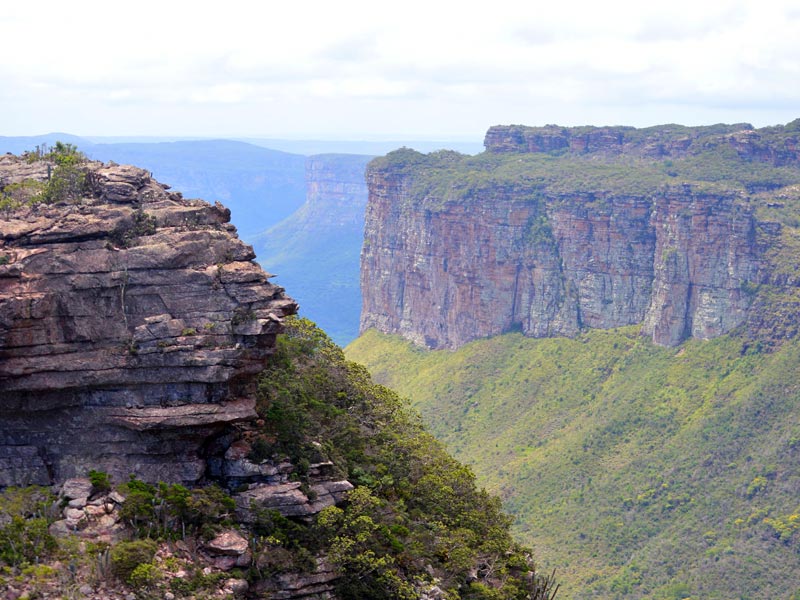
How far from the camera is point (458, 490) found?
5275 centimetres

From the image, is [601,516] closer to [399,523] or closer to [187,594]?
[399,523]

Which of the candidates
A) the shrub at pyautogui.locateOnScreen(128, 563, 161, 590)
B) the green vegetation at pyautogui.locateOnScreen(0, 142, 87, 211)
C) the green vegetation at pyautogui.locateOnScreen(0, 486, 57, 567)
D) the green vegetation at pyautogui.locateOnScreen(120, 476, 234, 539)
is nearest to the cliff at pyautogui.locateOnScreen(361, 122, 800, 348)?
the green vegetation at pyautogui.locateOnScreen(0, 142, 87, 211)

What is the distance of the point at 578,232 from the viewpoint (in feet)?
453

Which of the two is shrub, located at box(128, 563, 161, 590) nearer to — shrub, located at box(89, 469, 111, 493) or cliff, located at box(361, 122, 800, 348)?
shrub, located at box(89, 469, 111, 493)

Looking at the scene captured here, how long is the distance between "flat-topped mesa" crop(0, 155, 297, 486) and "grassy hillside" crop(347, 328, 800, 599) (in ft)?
193

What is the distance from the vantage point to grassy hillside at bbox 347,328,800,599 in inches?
3777

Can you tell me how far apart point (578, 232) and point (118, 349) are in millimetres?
102762

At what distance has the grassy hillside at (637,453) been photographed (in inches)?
3777

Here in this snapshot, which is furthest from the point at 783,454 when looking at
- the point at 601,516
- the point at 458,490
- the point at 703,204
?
the point at 458,490

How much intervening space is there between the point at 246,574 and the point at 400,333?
126768 millimetres

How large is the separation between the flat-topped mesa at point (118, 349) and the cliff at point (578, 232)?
89559mm

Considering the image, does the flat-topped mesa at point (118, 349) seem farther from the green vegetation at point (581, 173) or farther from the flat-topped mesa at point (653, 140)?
the flat-topped mesa at point (653, 140)

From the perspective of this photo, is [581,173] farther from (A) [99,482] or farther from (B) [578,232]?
(A) [99,482]

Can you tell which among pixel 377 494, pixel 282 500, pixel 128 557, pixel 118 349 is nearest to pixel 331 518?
pixel 282 500
